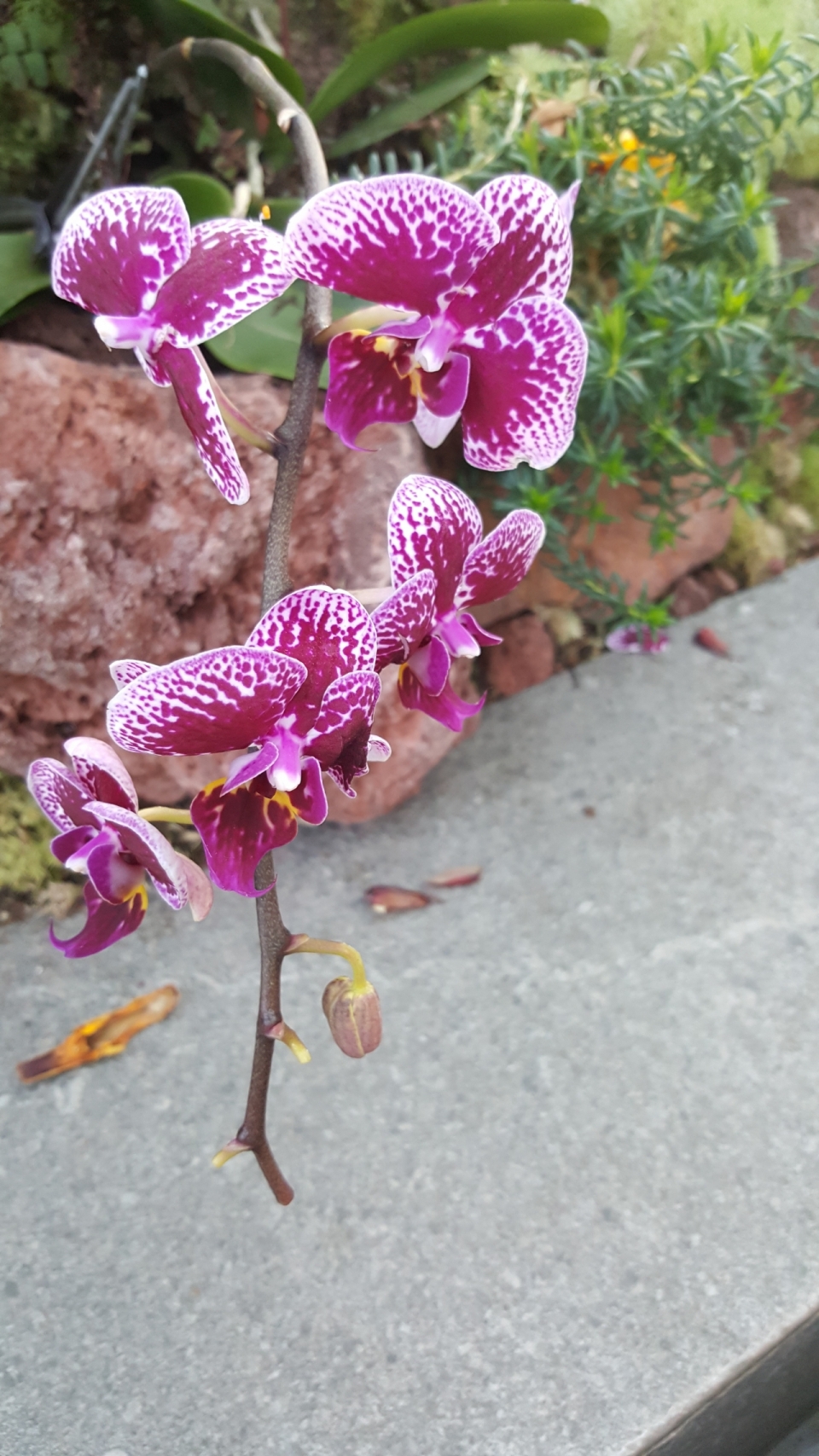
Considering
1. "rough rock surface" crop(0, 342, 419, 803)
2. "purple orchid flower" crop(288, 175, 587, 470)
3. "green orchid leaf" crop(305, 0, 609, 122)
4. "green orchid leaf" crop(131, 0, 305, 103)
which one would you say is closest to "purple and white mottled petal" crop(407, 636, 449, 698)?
"purple orchid flower" crop(288, 175, 587, 470)

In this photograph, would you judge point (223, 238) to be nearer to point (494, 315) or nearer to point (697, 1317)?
point (494, 315)

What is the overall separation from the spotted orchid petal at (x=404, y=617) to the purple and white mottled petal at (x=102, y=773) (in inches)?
5.3

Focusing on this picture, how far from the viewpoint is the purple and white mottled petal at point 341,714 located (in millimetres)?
364

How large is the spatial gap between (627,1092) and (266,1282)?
335mm

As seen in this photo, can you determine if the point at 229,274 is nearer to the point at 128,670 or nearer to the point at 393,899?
the point at 128,670

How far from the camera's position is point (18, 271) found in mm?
867

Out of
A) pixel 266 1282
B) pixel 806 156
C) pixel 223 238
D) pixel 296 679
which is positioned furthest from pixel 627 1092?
pixel 806 156

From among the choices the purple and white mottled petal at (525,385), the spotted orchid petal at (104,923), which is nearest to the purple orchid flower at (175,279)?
the purple and white mottled petal at (525,385)

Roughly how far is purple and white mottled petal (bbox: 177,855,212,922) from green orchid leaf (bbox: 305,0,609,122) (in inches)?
35.5

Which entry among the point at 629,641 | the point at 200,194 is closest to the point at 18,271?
the point at 200,194

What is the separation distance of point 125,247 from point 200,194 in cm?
56

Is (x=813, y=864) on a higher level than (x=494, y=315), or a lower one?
lower

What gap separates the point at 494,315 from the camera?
1.42 ft

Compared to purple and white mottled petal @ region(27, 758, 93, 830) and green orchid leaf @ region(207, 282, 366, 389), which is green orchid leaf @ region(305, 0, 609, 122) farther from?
purple and white mottled petal @ region(27, 758, 93, 830)
